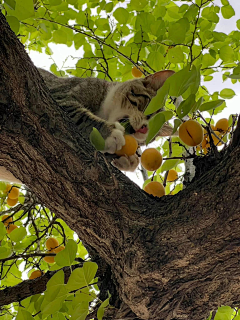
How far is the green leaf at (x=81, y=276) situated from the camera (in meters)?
1.14

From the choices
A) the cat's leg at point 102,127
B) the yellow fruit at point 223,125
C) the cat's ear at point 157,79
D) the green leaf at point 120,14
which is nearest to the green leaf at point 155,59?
the cat's ear at point 157,79

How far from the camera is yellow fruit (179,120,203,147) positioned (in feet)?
4.75

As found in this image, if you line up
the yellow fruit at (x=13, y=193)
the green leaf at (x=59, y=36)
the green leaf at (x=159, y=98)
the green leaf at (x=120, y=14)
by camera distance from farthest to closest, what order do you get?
the yellow fruit at (x=13, y=193) < the green leaf at (x=59, y=36) < the green leaf at (x=120, y=14) < the green leaf at (x=159, y=98)

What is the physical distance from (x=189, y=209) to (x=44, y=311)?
2.24 ft

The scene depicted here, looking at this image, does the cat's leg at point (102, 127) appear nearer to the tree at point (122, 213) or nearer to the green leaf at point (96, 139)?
the tree at point (122, 213)

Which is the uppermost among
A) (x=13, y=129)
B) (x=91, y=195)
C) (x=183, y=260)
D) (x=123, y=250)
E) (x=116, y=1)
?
(x=116, y=1)

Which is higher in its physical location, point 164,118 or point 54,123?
point 54,123

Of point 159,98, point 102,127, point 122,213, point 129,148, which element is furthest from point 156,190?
point 159,98

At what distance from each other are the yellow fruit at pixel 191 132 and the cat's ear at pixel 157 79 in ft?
3.15

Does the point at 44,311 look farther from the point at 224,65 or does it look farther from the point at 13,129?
the point at 224,65

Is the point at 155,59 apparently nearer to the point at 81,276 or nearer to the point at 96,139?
the point at 96,139

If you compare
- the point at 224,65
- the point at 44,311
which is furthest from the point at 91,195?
the point at 224,65

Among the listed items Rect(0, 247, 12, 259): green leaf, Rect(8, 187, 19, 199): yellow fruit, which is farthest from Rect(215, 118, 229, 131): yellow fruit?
Rect(8, 187, 19, 199): yellow fruit

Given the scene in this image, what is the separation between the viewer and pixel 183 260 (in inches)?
48.4
